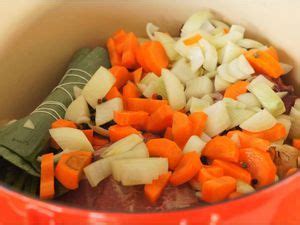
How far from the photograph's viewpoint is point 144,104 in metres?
1.58

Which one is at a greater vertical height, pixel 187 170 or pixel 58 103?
pixel 187 170


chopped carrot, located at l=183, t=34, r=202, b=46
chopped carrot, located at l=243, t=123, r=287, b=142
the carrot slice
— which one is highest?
chopped carrot, located at l=183, t=34, r=202, b=46

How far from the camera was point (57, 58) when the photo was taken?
185cm

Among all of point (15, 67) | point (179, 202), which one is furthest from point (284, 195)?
point (15, 67)

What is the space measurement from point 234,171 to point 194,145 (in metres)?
0.14

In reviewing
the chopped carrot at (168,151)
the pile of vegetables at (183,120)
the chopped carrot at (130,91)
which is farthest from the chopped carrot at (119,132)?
the chopped carrot at (130,91)

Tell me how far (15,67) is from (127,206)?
2.43 ft

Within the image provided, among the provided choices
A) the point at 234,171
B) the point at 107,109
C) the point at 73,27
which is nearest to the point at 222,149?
the point at 234,171

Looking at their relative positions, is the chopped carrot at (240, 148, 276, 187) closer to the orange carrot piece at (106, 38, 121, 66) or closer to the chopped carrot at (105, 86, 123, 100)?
the chopped carrot at (105, 86, 123, 100)

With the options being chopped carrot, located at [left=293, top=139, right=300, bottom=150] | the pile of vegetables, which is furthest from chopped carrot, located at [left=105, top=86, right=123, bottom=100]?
chopped carrot, located at [left=293, top=139, right=300, bottom=150]

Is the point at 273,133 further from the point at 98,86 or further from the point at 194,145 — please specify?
the point at 98,86

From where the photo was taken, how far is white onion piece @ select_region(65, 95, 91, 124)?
1.58 meters

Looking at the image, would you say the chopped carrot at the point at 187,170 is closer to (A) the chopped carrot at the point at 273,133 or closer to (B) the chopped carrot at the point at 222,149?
(B) the chopped carrot at the point at 222,149

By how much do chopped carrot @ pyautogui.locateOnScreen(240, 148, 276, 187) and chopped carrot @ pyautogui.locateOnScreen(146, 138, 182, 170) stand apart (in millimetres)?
195
